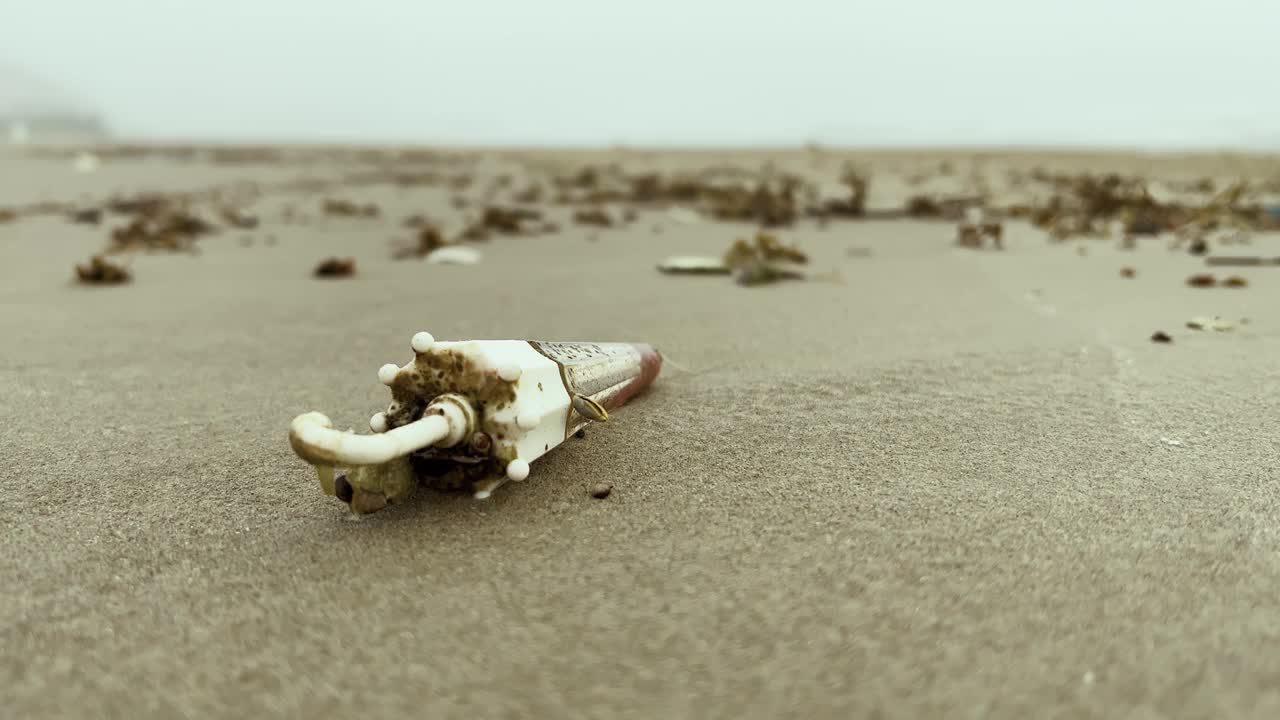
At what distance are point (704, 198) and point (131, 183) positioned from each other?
8585 millimetres

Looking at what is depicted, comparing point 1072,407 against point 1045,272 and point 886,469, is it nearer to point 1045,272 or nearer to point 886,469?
point 886,469

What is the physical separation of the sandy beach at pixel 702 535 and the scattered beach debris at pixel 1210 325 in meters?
0.05

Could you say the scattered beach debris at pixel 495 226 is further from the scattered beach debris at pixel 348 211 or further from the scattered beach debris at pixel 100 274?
the scattered beach debris at pixel 100 274

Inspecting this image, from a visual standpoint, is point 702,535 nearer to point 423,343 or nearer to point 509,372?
point 509,372

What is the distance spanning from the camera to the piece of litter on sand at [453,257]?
19.4 ft

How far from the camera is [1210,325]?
11.1 feet

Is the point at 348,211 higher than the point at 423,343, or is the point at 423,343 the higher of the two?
the point at 423,343

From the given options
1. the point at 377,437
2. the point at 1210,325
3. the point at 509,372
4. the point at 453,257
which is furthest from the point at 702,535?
the point at 453,257

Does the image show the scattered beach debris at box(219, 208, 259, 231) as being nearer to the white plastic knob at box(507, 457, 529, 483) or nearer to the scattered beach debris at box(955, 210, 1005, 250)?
the scattered beach debris at box(955, 210, 1005, 250)

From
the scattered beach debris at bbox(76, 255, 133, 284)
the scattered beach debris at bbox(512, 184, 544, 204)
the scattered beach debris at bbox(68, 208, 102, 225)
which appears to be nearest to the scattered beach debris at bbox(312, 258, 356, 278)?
the scattered beach debris at bbox(76, 255, 133, 284)

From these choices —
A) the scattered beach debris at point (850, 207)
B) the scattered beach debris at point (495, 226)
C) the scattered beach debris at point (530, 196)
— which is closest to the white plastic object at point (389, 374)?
the scattered beach debris at point (495, 226)

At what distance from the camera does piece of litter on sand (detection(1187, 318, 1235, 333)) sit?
3.37 m

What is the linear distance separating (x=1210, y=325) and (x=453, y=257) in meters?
4.43

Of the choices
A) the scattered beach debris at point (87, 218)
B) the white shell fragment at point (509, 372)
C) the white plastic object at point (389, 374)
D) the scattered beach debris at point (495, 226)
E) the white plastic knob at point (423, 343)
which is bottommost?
the scattered beach debris at point (87, 218)
